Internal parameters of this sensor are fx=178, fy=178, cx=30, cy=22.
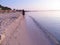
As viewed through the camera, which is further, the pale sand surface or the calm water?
the calm water

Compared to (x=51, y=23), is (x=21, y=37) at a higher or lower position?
higher

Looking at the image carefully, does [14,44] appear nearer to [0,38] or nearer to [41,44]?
[0,38]

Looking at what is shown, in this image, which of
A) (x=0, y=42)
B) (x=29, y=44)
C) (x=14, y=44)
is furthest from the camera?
(x=29, y=44)

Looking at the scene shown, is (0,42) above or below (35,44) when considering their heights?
above

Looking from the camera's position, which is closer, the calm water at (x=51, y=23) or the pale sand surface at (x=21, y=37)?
the pale sand surface at (x=21, y=37)

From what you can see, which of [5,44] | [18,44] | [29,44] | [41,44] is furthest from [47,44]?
[5,44]

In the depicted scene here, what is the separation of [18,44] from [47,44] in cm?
206

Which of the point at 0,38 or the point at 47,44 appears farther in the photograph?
the point at 47,44

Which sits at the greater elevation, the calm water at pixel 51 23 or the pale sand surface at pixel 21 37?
the pale sand surface at pixel 21 37

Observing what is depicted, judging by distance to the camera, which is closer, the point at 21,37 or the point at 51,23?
the point at 21,37

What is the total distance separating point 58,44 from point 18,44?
296 centimetres

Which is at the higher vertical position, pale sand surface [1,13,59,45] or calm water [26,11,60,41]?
pale sand surface [1,13,59,45]

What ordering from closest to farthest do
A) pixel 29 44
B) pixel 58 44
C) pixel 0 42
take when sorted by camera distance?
pixel 0 42, pixel 29 44, pixel 58 44

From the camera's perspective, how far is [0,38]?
9258 millimetres
